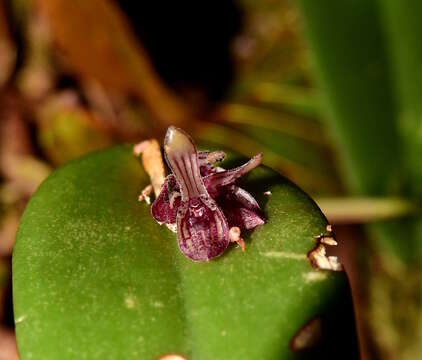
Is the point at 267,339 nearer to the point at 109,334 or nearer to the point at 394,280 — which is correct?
the point at 109,334

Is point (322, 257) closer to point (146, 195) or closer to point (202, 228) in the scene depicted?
point (202, 228)

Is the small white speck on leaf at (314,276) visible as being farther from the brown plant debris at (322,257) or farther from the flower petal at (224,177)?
the flower petal at (224,177)

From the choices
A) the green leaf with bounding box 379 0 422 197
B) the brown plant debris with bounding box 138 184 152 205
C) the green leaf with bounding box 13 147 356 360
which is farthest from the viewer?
the green leaf with bounding box 379 0 422 197

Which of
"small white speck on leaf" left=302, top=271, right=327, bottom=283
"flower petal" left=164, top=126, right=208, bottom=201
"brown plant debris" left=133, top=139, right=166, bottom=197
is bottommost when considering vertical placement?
"small white speck on leaf" left=302, top=271, right=327, bottom=283

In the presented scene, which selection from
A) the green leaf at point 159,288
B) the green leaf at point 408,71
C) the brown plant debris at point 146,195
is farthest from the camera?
the green leaf at point 408,71

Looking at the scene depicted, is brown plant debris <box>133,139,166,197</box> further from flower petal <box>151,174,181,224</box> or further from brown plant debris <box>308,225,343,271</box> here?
brown plant debris <box>308,225,343,271</box>

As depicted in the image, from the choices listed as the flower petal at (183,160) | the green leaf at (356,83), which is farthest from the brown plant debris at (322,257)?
the green leaf at (356,83)

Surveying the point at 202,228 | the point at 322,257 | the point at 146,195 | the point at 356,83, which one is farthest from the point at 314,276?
the point at 356,83

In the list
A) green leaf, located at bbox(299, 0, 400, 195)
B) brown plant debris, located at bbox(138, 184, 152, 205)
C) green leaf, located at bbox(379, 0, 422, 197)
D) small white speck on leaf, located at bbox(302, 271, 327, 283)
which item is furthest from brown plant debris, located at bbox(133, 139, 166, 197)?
green leaf, located at bbox(379, 0, 422, 197)
